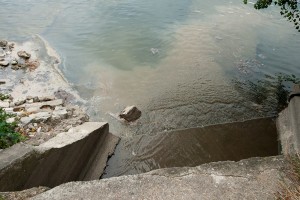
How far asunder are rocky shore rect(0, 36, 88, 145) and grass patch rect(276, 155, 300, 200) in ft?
12.3

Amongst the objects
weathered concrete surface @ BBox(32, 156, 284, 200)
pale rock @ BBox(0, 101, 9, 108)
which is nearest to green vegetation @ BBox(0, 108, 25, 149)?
pale rock @ BBox(0, 101, 9, 108)

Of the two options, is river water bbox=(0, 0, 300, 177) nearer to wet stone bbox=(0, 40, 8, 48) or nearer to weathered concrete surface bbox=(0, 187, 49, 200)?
wet stone bbox=(0, 40, 8, 48)

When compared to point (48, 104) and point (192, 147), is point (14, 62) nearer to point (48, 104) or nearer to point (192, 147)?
point (48, 104)

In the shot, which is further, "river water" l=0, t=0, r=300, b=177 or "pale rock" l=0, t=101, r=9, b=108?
"river water" l=0, t=0, r=300, b=177

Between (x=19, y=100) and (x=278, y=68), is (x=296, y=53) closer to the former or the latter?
(x=278, y=68)

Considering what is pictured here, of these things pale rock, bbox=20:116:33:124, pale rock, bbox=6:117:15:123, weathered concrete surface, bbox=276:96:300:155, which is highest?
weathered concrete surface, bbox=276:96:300:155

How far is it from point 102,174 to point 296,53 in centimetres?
839

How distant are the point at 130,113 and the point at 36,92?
103 inches

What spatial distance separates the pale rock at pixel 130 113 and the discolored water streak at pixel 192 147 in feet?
2.26

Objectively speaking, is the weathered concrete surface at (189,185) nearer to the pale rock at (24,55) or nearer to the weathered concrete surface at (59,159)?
the weathered concrete surface at (59,159)

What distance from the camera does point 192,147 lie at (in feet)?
20.0

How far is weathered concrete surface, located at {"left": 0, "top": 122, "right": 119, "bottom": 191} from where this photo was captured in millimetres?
3727

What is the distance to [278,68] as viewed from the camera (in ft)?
31.6

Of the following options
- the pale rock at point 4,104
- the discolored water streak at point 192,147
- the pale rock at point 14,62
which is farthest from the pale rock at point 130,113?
the pale rock at point 14,62
